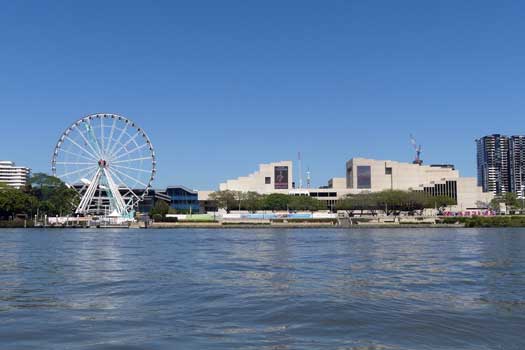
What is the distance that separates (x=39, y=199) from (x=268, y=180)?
68448mm

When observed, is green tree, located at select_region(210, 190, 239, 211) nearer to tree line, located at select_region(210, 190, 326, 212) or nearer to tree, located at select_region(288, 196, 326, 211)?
tree line, located at select_region(210, 190, 326, 212)

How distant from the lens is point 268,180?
166 meters

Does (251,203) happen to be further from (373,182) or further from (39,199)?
(39,199)

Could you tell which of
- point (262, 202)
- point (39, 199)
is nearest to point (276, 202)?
point (262, 202)

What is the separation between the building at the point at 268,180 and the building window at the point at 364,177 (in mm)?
19227

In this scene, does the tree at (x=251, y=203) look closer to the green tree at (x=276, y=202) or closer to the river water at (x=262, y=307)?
the green tree at (x=276, y=202)

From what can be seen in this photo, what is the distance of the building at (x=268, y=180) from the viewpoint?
165m

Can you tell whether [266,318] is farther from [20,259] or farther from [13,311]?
[20,259]

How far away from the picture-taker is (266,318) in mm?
13258

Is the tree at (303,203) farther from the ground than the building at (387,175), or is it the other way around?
the building at (387,175)

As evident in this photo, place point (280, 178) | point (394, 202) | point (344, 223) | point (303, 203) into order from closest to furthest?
point (344, 223) → point (394, 202) → point (303, 203) → point (280, 178)

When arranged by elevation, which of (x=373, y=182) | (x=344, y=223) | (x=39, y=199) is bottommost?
(x=344, y=223)

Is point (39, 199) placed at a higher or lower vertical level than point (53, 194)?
lower

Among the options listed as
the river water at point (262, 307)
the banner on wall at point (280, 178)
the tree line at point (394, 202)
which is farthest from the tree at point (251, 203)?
the river water at point (262, 307)
